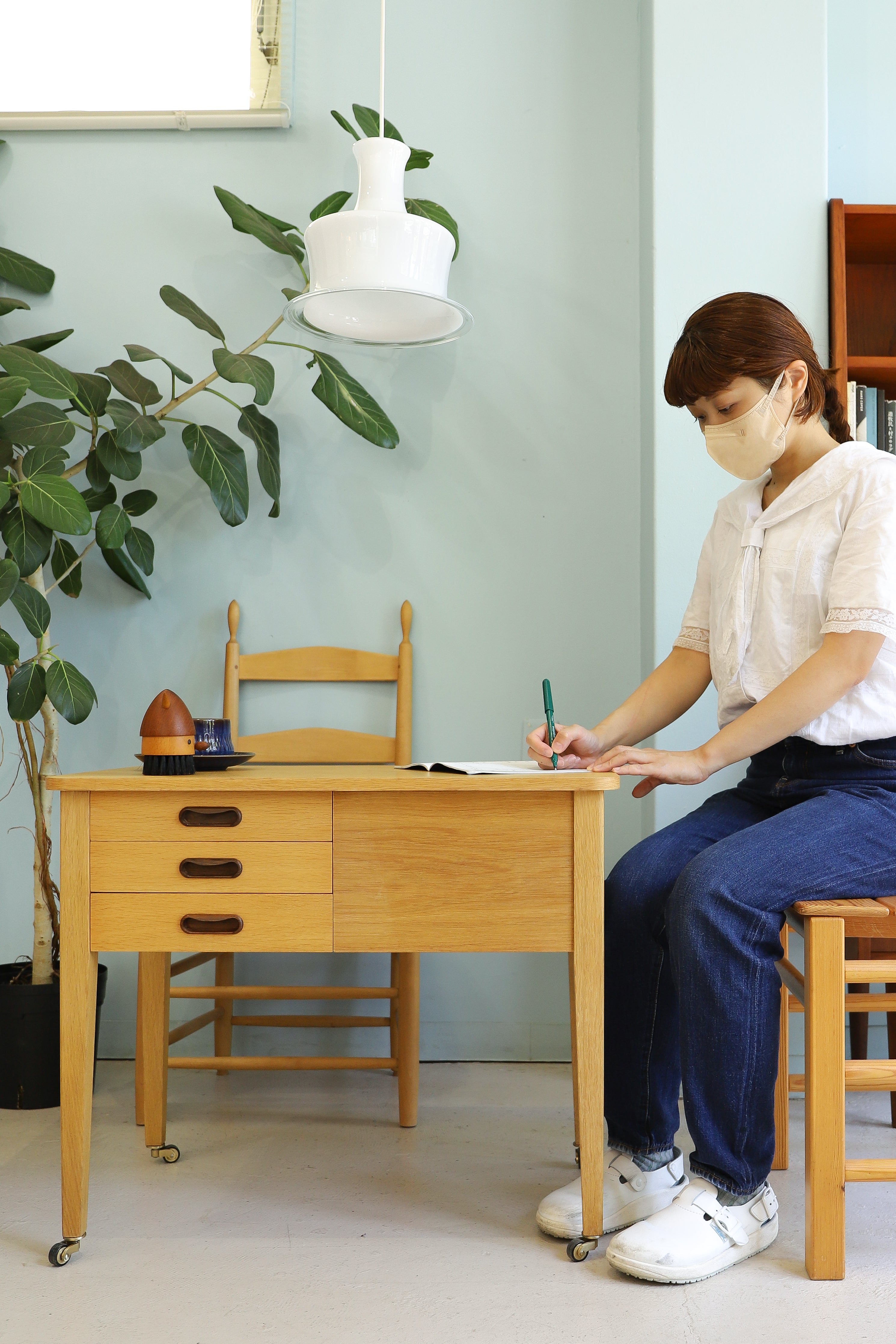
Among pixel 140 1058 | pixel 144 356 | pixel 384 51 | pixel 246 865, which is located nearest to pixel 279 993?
pixel 140 1058

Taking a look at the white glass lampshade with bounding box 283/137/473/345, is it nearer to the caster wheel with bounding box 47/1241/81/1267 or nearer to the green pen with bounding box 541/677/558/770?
the green pen with bounding box 541/677/558/770

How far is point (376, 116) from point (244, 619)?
1108 mm

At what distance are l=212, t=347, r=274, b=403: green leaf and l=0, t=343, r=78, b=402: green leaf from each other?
13 cm

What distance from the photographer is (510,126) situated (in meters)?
2.40

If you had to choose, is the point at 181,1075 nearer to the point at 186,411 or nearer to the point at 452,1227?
the point at 452,1227

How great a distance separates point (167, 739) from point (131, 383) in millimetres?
999

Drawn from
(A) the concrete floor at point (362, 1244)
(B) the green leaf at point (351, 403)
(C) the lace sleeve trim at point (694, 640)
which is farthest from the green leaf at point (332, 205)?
(A) the concrete floor at point (362, 1244)

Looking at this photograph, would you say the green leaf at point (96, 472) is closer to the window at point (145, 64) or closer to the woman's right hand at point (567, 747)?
the window at point (145, 64)

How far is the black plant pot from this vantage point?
6.73 feet

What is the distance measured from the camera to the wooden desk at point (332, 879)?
1.37m

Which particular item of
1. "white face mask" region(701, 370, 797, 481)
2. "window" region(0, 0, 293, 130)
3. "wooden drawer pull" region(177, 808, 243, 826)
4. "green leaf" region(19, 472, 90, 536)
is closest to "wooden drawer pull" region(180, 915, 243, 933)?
"wooden drawer pull" region(177, 808, 243, 826)

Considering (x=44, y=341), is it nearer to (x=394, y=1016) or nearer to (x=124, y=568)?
(x=124, y=568)

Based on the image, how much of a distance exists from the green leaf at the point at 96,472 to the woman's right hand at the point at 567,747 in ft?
3.54

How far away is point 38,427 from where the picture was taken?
77.5 inches
